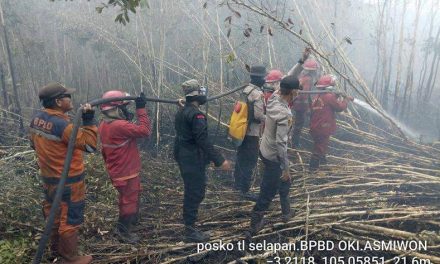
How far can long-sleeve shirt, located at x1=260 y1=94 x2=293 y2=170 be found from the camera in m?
3.75

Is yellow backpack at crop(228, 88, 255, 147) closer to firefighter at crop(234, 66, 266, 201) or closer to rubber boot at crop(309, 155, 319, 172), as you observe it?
firefighter at crop(234, 66, 266, 201)

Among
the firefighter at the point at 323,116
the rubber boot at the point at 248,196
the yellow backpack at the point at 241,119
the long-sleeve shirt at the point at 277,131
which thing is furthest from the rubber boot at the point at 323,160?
the long-sleeve shirt at the point at 277,131

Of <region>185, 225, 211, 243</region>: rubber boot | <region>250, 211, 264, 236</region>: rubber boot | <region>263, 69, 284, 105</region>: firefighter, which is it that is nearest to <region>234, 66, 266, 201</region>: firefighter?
<region>263, 69, 284, 105</region>: firefighter

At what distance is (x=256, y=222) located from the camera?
396 cm

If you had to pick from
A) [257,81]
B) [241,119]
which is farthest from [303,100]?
[241,119]

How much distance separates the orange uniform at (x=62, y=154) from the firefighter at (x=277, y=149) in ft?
6.26

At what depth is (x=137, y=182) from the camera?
404cm

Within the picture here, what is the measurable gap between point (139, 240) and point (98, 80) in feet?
18.7

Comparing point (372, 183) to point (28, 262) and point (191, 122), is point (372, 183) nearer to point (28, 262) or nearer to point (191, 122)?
point (191, 122)

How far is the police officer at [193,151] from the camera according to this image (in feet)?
12.4

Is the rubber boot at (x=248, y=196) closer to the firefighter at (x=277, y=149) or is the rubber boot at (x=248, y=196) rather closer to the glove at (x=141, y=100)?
the firefighter at (x=277, y=149)

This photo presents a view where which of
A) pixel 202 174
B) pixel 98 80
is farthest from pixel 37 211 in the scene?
pixel 98 80

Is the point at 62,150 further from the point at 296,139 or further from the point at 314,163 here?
the point at 296,139

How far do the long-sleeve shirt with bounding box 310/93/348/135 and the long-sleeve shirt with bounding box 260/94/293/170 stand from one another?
1857mm
